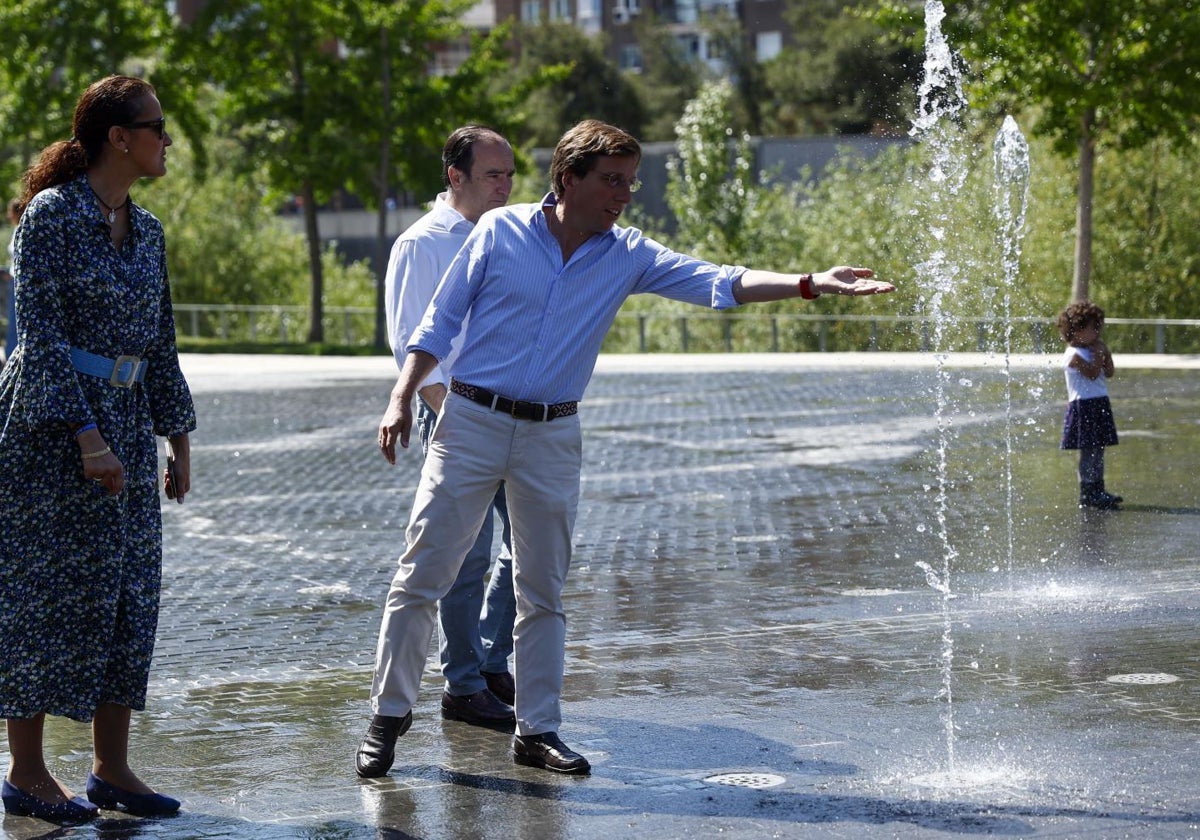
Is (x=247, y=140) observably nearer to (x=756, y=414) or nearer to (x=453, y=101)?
(x=453, y=101)

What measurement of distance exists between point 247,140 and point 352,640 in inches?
1409

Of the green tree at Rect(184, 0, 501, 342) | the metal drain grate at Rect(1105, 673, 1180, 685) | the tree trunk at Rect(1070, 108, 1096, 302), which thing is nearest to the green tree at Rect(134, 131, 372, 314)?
the green tree at Rect(184, 0, 501, 342)

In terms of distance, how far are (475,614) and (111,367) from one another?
5.63ft

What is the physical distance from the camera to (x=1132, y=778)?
498cm

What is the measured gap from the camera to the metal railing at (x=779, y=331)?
88.4ft

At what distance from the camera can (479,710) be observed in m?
6.00

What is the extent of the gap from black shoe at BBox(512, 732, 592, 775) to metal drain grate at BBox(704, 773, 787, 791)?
0.39 m

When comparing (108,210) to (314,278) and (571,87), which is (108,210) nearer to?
(314,278)

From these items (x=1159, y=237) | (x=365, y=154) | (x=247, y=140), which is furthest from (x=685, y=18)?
(x=1159, y=237)

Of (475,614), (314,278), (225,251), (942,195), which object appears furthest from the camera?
(225,251)

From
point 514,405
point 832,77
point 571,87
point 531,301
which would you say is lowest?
point 514,405

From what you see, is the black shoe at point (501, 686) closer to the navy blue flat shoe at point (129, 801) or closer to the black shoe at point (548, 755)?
the black shoe at point (548, 755)

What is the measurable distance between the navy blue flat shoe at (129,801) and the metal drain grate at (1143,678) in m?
3.23

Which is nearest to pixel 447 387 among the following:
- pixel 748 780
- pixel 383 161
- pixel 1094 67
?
pixel 748 780
